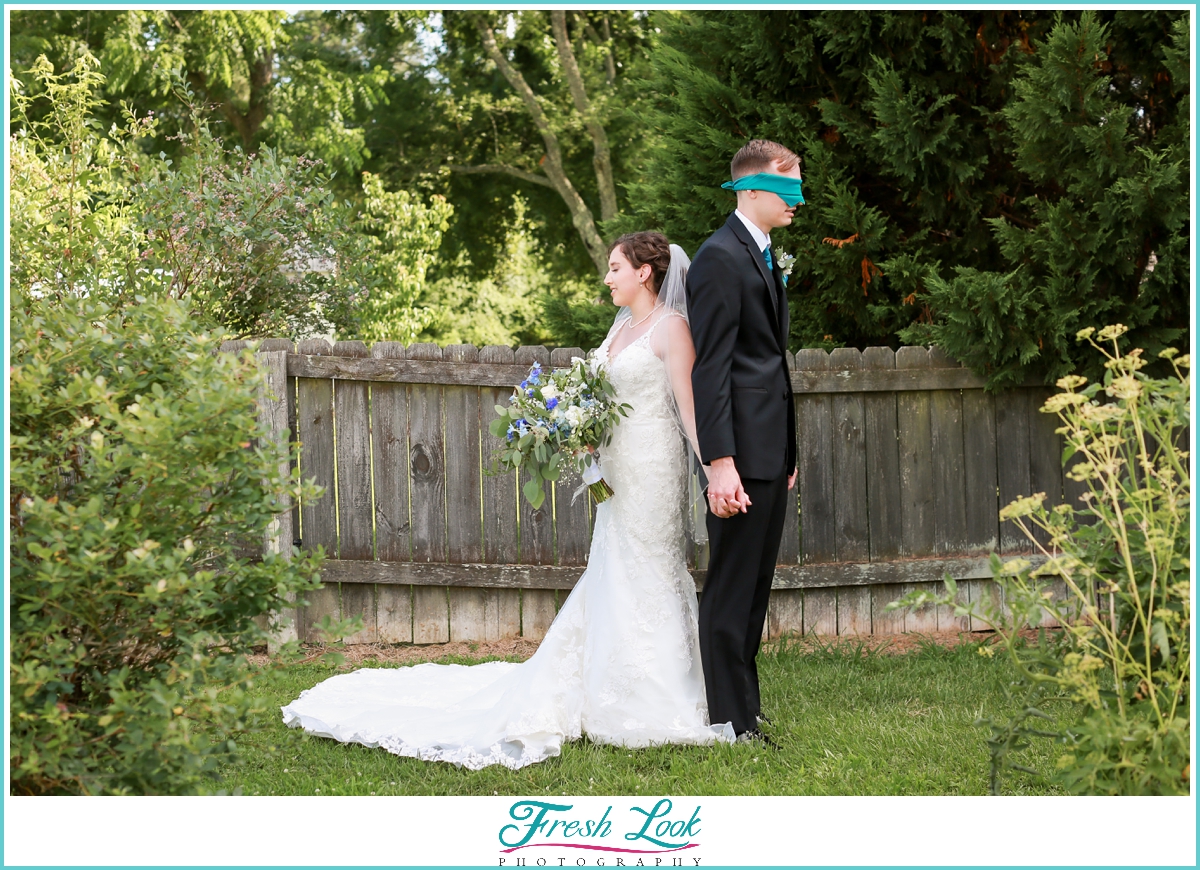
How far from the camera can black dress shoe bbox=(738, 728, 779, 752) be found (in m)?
3.79

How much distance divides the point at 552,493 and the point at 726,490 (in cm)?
216

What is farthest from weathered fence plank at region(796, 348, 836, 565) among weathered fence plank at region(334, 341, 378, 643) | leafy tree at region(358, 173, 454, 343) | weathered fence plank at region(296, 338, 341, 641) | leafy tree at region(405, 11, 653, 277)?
leafy tree at region(405, 11, 653, 277)

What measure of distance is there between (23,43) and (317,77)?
13.2 feet

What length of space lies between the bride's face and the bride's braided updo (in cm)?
2

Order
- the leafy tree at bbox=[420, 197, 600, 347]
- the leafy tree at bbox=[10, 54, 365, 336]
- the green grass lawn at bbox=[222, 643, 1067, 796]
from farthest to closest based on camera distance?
the leafy tree at bbox=[420, 197, 600, 347], the leafy tree at bbox=[10, 54, 365, 336], the green grass lawn at bbox=[222, 643, 1067, 796]

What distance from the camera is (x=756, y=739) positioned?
3822 millimetres

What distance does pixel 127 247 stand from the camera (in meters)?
6.07

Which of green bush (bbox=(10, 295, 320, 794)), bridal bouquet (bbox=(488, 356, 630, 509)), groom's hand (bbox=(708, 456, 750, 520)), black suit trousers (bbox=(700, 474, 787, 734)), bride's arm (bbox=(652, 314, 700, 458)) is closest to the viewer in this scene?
green bush (bbox=(10, 295, 320, 794))

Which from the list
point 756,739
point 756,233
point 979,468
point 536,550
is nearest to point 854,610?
point 979,468

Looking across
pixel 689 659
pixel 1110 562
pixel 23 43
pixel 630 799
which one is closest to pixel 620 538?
pixel 689 659

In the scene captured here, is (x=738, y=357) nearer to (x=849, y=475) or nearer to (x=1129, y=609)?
(x=1129, y=609)

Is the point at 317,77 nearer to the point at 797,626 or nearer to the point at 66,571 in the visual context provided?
the point at 797,626

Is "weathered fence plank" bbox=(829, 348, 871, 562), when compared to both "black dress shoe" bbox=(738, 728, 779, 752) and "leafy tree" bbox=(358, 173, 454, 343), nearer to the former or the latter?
"black dress shoe" bbox=(738, 728, 779, 752)

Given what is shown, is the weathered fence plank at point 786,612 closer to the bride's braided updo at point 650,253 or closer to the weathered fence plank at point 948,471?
the weathered fence plank at point 948,471
